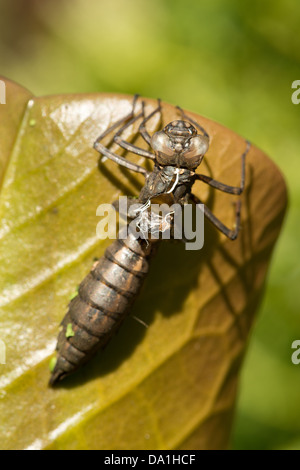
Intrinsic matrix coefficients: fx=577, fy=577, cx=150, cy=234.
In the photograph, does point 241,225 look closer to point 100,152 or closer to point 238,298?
point 238,298

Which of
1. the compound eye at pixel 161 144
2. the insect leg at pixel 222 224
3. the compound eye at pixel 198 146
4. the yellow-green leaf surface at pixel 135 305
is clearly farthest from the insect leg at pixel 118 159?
the insect leg at pixel 222 224

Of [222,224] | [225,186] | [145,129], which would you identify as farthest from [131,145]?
[222,224]

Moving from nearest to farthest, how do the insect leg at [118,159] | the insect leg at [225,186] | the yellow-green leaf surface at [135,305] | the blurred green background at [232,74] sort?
the yellow-green leaf surface at [135,305] → the insect leg at [118,159] → the insect leg at [225,186] → the blurred green background at [232,74]

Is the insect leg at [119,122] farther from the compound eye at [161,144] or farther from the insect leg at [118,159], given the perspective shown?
the compound eye at [161,144]

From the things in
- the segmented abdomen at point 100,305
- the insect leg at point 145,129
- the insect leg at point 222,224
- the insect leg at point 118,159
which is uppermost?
the insect leg at point 145,129

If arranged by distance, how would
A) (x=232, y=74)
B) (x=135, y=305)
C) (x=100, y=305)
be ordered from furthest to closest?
(x=232, y=74) → (x=135, y=305) → (x=100, y=305)

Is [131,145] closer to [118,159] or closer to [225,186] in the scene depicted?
[118,159]

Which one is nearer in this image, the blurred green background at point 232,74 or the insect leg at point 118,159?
the insect leg at point 118,159
